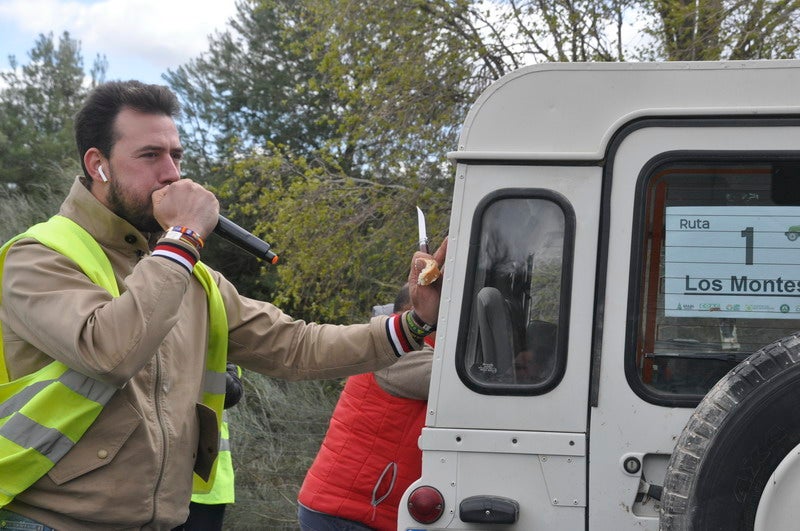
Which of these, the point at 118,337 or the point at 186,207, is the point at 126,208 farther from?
the point at 118,337

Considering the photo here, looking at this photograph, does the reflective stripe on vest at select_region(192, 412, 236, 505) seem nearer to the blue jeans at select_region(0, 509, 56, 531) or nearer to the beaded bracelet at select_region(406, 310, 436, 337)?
the beaded bracelet at select_region(406, 310, 436, 337)

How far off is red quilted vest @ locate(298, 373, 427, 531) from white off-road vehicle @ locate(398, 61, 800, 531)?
1122 mm

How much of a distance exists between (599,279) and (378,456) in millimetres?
1474

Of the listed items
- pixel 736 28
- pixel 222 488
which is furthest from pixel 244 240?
pixel 736 28

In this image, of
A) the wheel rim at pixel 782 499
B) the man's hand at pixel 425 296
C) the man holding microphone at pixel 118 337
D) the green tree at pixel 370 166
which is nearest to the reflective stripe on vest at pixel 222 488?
the man holding microphone at pixel 118 337

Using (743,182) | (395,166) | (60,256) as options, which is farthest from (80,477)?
(395,166)

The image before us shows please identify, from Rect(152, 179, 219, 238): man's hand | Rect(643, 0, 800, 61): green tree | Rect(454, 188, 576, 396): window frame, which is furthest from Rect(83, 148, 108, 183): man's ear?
Rect(643, 0, 800, 61): green tree

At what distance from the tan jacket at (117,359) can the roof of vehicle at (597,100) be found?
0.93 m

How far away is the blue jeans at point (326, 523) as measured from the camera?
3740 millimetres

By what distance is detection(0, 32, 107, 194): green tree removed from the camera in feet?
58.5

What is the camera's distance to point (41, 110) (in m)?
19.4

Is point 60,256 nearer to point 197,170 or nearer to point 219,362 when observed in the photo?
point 219,362

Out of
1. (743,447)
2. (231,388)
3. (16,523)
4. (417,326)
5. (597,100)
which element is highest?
(597,100)

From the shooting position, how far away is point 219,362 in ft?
9.90
